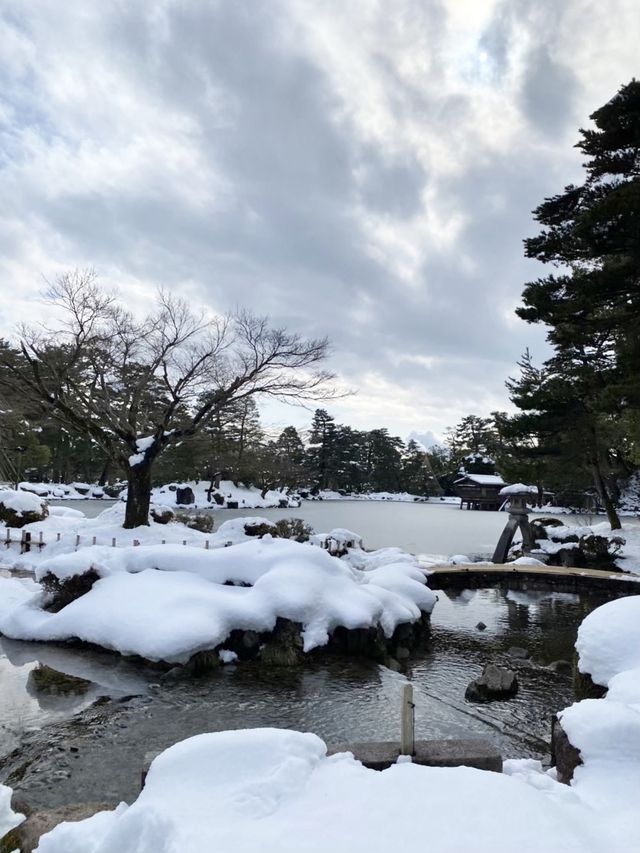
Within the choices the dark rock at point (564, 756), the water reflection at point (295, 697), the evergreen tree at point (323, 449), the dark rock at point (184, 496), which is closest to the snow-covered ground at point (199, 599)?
the water reflection at point (295, 697)

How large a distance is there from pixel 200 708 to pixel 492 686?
13.3ft

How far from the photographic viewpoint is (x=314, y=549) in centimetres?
1013

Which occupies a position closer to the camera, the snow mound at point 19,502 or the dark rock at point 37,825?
the dark rock at point 37,825

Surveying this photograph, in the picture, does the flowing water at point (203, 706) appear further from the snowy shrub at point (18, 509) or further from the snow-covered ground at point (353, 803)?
the snowy shrub at point (18, 509)

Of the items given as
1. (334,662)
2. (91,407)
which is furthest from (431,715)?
(91,407)

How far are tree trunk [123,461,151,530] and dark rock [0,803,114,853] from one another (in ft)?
46.0

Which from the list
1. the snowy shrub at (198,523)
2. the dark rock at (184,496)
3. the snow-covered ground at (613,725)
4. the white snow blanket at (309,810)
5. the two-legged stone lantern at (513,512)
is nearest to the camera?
the white snow blanket at (309,810)

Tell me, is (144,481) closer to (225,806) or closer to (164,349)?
(164,349)

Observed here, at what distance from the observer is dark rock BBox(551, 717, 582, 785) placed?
12.4 feet

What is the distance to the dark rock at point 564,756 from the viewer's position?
3.79m

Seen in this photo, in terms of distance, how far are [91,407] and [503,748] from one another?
50.3 ft

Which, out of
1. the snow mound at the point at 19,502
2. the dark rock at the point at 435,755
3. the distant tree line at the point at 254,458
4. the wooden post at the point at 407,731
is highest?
→ the distant tree line at the point at 254,458

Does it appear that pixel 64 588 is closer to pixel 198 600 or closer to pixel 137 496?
pixel 198 600

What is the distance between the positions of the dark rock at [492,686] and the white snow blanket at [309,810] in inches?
166
